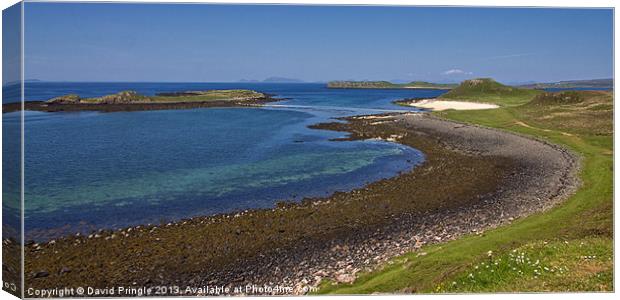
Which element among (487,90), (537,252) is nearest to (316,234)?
(537,252)

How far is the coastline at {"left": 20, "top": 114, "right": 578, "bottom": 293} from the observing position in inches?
673

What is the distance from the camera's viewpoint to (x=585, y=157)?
29.4m

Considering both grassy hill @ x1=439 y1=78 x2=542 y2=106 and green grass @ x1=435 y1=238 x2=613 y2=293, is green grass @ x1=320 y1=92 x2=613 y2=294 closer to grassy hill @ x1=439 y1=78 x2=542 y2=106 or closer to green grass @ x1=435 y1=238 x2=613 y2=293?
green grass @ x1=435 y1=238 x2=613 y2=293

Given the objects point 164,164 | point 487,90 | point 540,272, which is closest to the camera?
point 540,272

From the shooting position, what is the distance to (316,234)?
71.1 ft

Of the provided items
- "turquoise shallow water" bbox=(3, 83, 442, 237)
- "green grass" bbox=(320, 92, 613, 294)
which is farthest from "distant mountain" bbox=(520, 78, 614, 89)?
"turquoise shallow water" bbox=(3, 83, 442, 237)

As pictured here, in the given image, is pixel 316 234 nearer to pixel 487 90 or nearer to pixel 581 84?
pixel 581 84

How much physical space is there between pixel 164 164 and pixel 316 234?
1822 centimetres

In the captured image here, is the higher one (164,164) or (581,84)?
(581,84)

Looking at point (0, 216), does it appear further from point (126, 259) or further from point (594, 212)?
point (594, 212)

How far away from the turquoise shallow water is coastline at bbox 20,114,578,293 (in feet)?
7.74

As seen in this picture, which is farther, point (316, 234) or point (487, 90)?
point (487, 90)

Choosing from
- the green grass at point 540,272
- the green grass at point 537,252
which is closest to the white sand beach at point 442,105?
the green grass at point 537,252

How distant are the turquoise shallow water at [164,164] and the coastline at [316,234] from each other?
236cm
